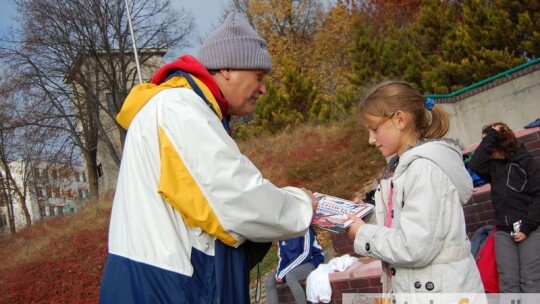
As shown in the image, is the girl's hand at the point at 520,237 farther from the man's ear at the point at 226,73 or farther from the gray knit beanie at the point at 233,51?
the man's ear at the point at 226,73

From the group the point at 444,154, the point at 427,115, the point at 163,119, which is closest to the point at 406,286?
the point at 444,154

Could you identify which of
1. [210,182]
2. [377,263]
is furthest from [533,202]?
[210,182]

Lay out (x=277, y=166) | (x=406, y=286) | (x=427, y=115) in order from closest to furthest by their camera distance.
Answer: (x=406, y=286) → (x=427, y=115) → (x=277, y=166)

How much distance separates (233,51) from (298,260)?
5316mm

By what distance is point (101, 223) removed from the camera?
20234 millimetres

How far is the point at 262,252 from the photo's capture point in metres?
2.52

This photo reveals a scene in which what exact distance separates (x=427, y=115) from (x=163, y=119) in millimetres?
1451

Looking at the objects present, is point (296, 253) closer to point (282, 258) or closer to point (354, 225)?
point (282, 258)

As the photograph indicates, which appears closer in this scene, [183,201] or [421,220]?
[183,201]

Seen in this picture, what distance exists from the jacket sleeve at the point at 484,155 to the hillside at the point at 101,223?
219 inches

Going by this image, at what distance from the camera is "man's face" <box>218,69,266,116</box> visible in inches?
108

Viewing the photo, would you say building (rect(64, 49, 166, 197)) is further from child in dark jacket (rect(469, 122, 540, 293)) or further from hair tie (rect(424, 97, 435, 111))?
hair tie (rect(424, 97, 435, 111))

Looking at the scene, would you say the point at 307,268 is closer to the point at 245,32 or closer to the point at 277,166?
the point at 245,32

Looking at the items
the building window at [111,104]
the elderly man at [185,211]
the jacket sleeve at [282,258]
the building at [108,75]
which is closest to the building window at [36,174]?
the building at [108,75]
